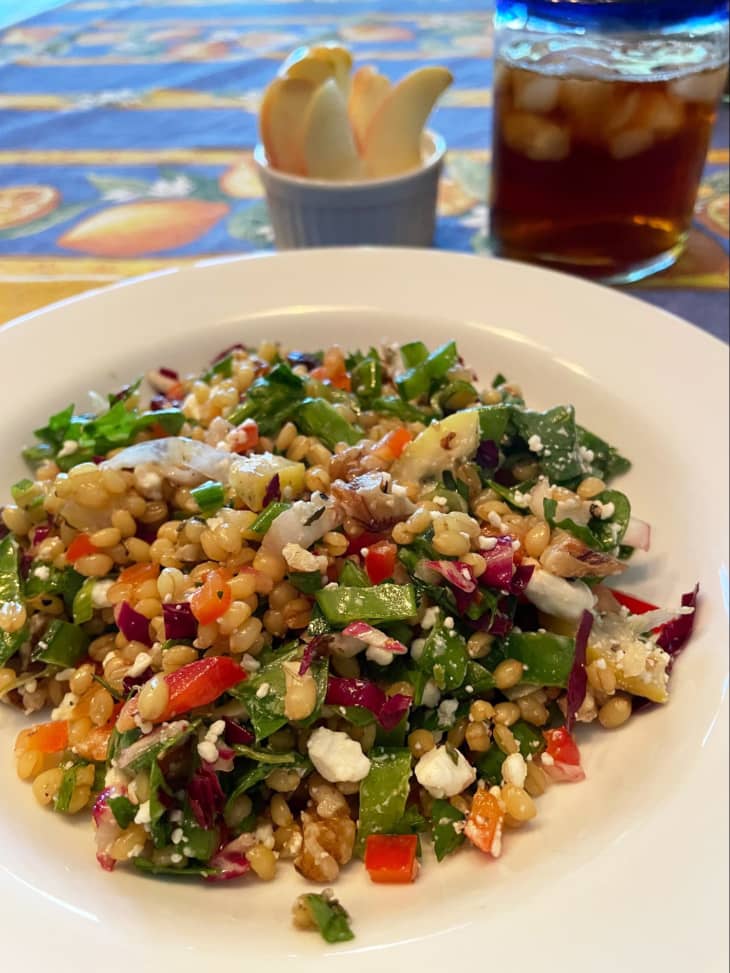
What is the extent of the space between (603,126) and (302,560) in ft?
5.91

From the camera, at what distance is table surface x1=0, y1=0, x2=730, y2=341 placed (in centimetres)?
312

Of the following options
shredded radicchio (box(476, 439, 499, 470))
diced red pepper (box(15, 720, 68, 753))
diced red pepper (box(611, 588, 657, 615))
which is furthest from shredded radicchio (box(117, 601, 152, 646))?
diced red pepper (box(611, 588, 657, 615))

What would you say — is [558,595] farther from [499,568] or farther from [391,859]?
[391,859]

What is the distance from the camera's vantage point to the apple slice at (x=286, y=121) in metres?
2.72

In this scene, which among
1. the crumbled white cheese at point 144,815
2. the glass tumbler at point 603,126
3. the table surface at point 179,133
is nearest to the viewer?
the crumbled white cheese at point 144,815

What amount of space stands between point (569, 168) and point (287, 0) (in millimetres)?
4710

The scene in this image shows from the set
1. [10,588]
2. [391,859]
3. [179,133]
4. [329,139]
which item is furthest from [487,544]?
[179,133]

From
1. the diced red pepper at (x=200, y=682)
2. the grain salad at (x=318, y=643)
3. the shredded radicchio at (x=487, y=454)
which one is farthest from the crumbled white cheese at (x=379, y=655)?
the shredded radicchio at (x=487, y=454)

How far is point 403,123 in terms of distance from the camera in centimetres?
280

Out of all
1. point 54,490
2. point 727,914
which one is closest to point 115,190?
point 54,490

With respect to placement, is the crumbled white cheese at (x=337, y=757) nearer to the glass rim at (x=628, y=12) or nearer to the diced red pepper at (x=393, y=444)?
the diced red pepper at (x=393, y=444)

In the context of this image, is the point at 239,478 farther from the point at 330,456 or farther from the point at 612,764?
the point at 612,764

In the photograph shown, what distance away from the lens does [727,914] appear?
1267 mm

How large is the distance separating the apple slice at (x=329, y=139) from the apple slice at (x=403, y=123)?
0.07 meters
